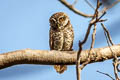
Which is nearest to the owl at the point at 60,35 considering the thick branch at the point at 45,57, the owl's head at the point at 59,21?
the owl's head at the point at 59,21

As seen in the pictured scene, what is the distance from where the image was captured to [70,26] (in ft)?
18.4

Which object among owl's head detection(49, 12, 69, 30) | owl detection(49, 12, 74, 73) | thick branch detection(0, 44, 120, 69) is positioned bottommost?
thick branch detection(0, 44, 120, 69)

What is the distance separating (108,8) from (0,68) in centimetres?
150

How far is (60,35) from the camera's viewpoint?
543 centimetres

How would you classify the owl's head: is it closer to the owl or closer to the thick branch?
Result: the owl

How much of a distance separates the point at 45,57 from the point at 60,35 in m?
2.36

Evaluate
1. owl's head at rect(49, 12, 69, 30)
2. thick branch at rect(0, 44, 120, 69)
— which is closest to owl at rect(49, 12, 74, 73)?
owl's head at rect(49, 12, 69, 30)

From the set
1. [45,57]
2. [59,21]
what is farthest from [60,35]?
[45,57]

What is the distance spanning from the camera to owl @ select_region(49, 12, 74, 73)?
17.8ft

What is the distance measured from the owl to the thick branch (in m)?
2.15

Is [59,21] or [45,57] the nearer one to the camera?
[45,57]

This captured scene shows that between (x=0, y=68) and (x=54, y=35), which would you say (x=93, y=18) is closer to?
(x=0, y=68)

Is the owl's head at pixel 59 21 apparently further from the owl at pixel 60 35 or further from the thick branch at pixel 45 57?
the thick branch at pixel 45 57

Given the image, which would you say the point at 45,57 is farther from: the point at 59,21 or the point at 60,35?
the point at 59,21
